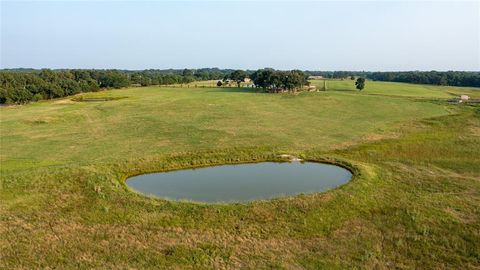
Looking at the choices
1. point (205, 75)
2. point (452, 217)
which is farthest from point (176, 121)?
point (205, 75)

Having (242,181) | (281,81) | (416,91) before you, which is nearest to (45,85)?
(281,81)

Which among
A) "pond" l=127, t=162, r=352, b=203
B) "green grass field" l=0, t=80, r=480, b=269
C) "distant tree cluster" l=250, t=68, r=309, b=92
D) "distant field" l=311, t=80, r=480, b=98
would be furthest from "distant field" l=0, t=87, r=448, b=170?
"distant field" l=311, t=80, r=480, b=98

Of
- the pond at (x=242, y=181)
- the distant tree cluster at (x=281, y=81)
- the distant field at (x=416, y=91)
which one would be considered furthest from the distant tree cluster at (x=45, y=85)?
the pond at (x=242, y=181)

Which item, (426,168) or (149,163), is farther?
(149,163)

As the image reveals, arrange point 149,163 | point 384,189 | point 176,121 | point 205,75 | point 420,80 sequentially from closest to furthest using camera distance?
1. point 384,189
2. point 149,163
3. point 176,121
4. point 420,80
5. point 205,75

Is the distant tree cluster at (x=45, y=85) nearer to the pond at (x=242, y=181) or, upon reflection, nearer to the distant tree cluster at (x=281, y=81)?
the distant tree cluster at (x=281, y=81)

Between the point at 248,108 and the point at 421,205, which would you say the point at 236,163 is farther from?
the point at 248,108
